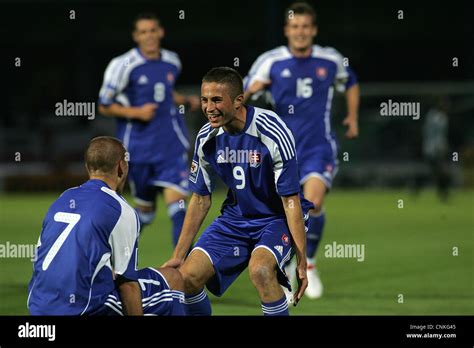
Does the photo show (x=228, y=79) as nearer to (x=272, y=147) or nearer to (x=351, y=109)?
(x=272, y=147)

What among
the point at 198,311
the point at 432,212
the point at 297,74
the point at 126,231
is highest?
the point at 297,74

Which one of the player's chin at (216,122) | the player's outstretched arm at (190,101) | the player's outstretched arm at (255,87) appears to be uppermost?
the player's outstretched arm at (255,87)

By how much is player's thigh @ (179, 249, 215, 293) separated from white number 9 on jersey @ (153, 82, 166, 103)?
153 inches

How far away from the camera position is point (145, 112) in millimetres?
9852

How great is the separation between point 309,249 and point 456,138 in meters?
14.4

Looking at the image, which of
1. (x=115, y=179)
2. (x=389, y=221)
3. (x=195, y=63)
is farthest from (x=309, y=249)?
(x=195, y=63)

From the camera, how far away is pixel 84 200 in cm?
530

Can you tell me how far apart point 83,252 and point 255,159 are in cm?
145

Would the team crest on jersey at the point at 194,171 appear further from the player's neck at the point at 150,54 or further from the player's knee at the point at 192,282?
the player's neck at the point at 150,54

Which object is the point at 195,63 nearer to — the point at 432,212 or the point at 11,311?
the point at 432,212

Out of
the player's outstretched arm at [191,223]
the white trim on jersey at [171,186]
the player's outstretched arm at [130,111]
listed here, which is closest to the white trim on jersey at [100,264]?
the player's outstretched arm at [191,223]

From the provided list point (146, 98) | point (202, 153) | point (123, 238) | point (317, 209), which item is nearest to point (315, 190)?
point (317, 209)

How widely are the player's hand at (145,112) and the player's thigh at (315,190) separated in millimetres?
1802

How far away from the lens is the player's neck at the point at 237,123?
20.3 feet
